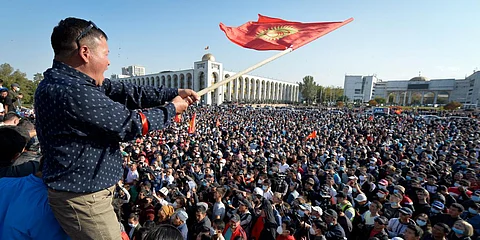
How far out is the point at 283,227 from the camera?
401 centimetres

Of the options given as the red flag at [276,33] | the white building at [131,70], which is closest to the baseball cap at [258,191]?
the red flag at [276,33]

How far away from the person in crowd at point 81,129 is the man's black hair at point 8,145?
95 cm

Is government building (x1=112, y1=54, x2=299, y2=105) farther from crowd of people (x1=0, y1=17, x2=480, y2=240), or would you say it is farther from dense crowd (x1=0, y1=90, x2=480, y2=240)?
crowd of people (x1=0, y1=17, x2=480, y2=240)

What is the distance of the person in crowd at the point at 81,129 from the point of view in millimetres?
1155

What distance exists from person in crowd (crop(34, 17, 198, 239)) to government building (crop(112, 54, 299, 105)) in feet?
135

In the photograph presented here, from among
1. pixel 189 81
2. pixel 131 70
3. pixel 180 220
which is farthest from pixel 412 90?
pixel 131 70

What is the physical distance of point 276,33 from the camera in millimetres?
4574

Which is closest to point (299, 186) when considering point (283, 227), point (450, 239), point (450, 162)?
point (283, 227)

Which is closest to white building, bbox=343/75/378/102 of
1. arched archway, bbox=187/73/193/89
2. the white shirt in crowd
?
arched archway, bbox=187/73/193/89

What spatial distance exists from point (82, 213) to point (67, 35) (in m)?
0.96

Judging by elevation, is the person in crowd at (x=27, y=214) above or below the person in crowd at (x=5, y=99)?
below

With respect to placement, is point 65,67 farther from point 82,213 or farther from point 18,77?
point 18,77

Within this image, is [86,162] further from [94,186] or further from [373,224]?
[373,224]

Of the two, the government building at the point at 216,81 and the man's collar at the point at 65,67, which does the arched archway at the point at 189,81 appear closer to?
the government building at the point at 216,81
